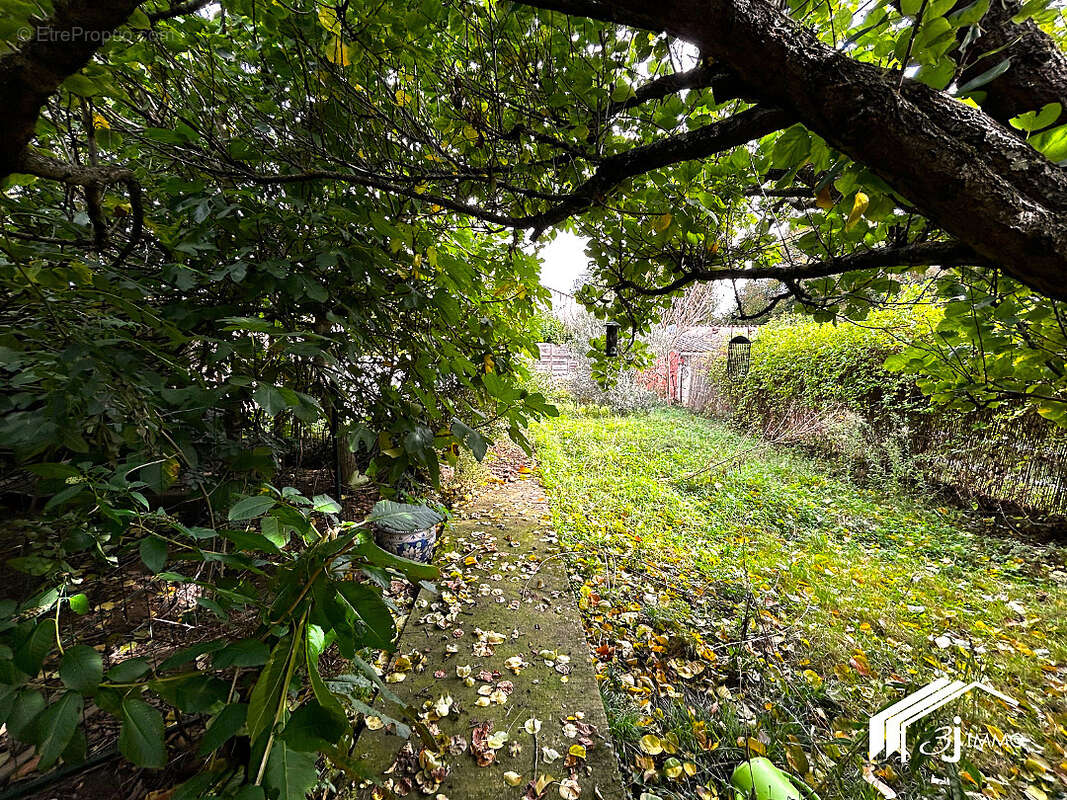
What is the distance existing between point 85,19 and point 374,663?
250cm

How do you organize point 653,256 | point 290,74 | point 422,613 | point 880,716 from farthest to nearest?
point 422,613
point 653,256
point 290,74
point 880,716

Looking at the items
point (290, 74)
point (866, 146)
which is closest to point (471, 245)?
point (290, 74)

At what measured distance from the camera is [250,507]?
68 cm

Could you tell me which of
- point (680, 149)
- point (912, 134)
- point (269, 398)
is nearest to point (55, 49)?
point (269, 398)

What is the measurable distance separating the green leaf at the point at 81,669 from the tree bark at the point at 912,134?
1.42 m

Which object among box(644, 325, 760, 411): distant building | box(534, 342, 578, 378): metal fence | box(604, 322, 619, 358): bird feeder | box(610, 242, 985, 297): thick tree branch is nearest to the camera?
box(610, 242, 985, 297): thick tree branch

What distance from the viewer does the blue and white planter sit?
8.52 feet

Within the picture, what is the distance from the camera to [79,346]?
0.96 metres

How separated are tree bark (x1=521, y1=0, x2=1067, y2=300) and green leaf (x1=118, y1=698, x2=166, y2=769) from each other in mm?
1478

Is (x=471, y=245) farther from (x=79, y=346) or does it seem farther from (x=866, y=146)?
(x=866, y=146)

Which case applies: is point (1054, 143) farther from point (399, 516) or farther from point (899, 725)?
point (899, 725)

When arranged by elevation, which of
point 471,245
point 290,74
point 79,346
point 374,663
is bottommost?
point 374,663

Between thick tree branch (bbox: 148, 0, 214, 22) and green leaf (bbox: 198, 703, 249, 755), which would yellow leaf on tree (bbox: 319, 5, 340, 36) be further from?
green leaf (bbox: 198, 703, 249, 755)

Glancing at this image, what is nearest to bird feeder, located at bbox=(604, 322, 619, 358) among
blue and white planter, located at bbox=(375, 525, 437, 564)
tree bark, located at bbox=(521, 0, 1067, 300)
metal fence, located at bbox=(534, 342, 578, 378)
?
tree bark, located at bbox=(521, 0, 1067, 300)
